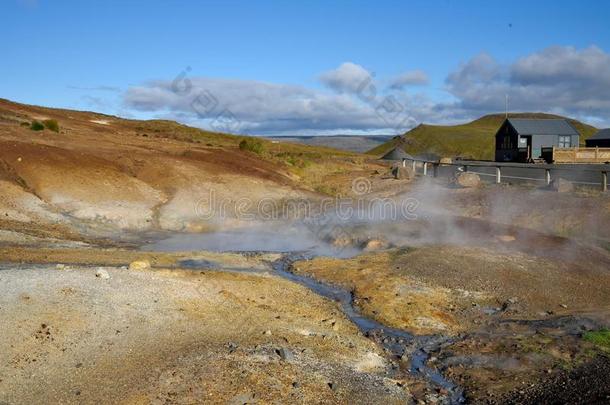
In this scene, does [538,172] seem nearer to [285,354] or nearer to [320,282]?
[320,282]

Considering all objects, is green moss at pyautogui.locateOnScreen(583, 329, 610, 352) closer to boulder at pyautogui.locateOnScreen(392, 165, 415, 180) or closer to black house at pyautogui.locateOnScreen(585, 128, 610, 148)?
boulder at pyautogui.locateOnScreen(392, 165, 415, 180)

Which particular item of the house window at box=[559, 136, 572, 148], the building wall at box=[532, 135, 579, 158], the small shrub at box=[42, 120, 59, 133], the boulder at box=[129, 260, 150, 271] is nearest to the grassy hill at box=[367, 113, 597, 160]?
the house window at box=[559, 136, 572, 148]

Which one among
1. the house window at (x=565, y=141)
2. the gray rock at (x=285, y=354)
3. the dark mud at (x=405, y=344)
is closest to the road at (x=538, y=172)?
the dark mud at (x=405, y=344)

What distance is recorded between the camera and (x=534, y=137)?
58.7 m

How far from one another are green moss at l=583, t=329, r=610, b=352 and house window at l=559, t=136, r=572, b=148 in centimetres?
5331

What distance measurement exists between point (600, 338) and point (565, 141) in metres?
54.8

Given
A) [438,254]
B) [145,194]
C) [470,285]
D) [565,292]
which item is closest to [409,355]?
[470,285]

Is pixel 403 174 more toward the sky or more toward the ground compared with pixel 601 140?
more toward the ground

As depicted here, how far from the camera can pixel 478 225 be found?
20297 mm

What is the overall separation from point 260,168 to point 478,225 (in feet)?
56.6

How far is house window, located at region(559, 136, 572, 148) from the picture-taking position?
193ft

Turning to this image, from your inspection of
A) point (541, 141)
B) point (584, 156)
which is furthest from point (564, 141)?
point (584, 156)

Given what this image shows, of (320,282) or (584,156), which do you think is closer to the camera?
(320,282)

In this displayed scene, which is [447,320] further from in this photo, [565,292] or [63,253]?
[63,253]
